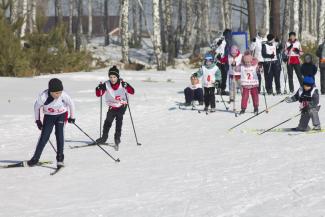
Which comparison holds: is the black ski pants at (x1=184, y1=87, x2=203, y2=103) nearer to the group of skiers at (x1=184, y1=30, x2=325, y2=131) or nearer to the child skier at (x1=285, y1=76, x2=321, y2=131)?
the group of skiers at (x1=184, y1=30, x2=325, y2=131)

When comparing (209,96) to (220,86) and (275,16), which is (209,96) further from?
(275,16)

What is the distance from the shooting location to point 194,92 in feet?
50.6

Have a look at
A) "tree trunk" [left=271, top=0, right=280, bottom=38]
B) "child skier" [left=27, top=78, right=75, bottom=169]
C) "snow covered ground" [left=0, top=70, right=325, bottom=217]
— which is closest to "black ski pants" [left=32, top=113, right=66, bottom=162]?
"child skier" [left=27, top=78, right=75, bottom=169]

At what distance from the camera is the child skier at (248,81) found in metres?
13.9

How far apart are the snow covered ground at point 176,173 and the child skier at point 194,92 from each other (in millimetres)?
1247

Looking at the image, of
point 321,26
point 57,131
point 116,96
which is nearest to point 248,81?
point 116,96

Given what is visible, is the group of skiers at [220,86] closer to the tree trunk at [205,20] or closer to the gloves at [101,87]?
the gloves at [101,87]

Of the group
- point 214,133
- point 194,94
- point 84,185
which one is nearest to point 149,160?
point 84,185

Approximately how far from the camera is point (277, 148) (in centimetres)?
950

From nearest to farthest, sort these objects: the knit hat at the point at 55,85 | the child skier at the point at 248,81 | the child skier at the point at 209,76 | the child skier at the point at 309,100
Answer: the knit hat at the point at 55,85, the child skier at the point at 309,100, the child skier at the point at 248,81, the child skier at the point at 209,76

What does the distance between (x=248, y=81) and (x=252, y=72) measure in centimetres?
24

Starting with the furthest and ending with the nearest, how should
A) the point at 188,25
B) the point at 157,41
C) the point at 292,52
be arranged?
the point at 188,25 → the point at 157,41 → the point at 292,52

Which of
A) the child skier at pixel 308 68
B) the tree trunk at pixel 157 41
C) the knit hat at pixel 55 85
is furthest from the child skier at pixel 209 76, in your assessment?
the tree trunk at pixel 157 41

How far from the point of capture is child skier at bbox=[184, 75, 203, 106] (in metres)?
15.3
